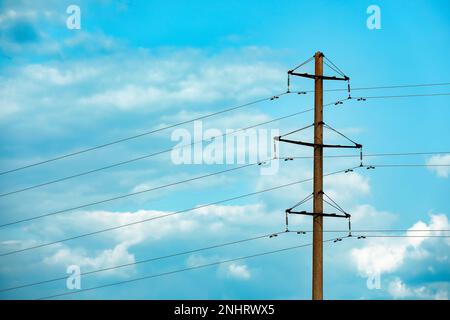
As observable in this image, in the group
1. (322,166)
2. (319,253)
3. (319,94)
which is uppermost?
(319,94)
